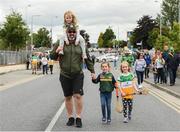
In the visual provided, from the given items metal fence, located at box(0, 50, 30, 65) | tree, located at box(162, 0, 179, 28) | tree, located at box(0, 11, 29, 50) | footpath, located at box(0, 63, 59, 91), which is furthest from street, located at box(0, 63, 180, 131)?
tree, located at box(162, 0, 179, 28)

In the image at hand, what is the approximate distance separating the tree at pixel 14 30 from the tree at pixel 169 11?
47241 millimetres

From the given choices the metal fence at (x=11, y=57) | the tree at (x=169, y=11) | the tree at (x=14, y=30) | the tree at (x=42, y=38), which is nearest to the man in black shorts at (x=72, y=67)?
the metal fence at (x=11, y=57)

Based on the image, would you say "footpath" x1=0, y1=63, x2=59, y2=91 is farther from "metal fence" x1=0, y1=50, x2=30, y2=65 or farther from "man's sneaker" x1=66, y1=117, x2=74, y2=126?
"metal fence" x1=0, y1=50, x2=30, y2=65

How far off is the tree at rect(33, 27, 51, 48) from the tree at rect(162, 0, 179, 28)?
101 feet

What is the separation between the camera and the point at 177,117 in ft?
43.2

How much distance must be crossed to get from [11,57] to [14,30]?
6.96 meters

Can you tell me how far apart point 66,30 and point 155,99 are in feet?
27.7

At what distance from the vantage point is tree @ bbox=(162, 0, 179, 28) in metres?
115

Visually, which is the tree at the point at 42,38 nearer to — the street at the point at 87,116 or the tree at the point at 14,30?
the tree at the point at 14,30

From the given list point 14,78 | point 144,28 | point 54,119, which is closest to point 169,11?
point 144,28

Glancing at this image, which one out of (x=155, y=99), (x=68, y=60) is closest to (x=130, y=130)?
(x=68, y=60)

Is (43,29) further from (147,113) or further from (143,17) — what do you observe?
(147,113)

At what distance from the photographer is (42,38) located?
13600 centimetres

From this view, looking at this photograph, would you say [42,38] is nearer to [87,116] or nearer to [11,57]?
[11,57]
